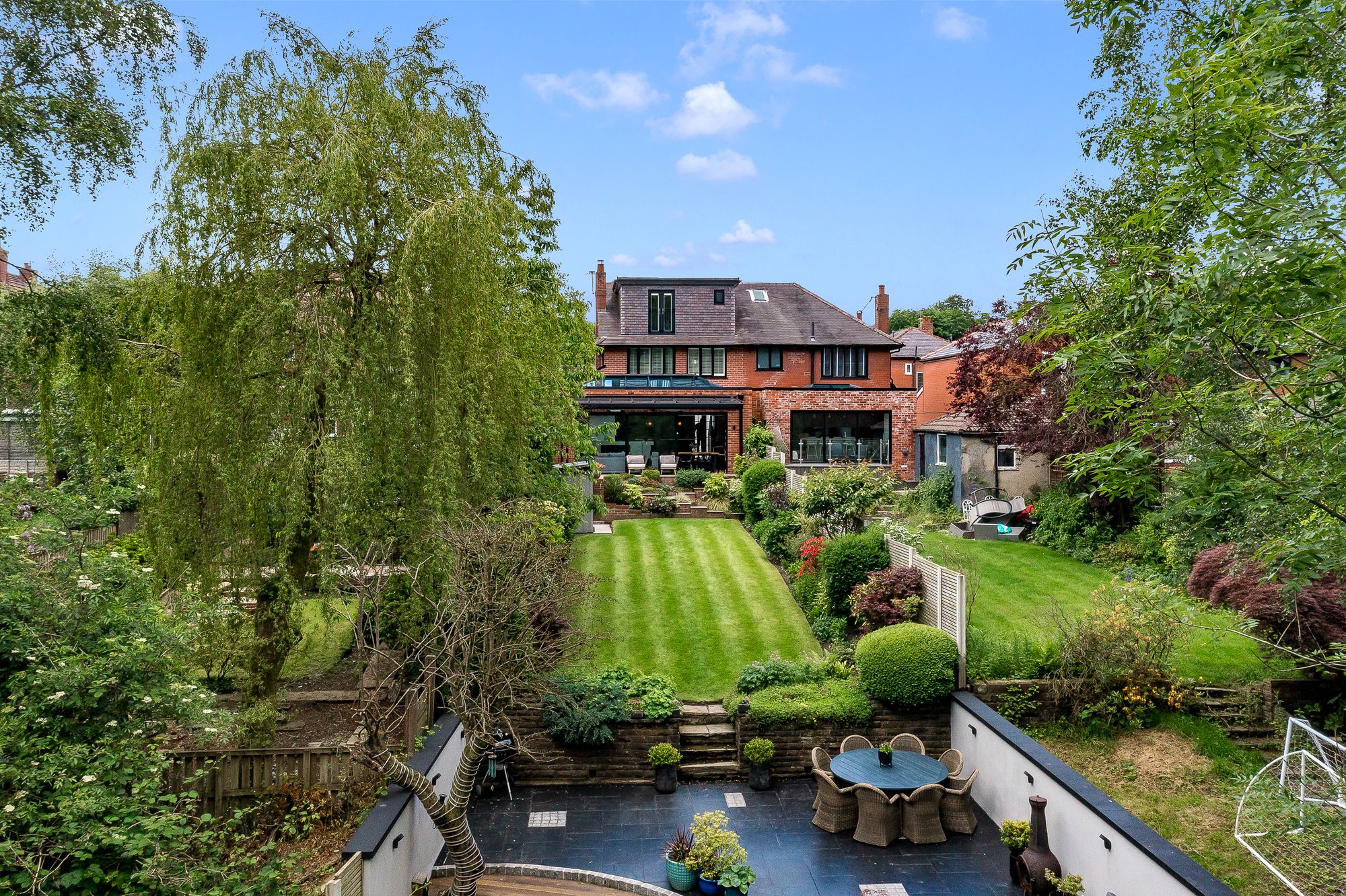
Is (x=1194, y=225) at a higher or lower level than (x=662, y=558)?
higher

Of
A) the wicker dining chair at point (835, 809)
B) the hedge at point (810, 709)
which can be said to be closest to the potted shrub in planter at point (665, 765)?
the hedge at point (810, 709)

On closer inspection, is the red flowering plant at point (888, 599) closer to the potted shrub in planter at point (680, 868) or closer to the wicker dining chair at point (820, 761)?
the wicker dining chair at point (820, 761)

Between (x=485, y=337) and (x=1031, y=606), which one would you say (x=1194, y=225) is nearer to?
(x=1031, y=606)

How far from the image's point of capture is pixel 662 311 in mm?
33875

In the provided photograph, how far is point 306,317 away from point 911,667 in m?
9.39

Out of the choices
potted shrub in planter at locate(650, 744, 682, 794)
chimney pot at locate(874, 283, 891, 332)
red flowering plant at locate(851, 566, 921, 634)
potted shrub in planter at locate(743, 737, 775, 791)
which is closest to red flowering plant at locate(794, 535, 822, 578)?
red flowering plant at locate(851, 566, 921, 634)

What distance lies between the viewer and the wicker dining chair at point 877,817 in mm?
9492

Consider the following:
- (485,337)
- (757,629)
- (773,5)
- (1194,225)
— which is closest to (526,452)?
(485,337)

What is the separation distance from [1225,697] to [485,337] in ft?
38.5

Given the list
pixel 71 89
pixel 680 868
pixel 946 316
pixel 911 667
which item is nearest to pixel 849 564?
pixel 911 667

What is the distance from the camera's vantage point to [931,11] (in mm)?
13766

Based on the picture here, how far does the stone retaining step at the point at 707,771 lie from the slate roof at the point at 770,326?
23.3 m

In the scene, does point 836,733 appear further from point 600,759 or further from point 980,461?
point 980,461

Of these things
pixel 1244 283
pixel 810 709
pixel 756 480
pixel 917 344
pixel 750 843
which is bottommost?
pixel 750 843
